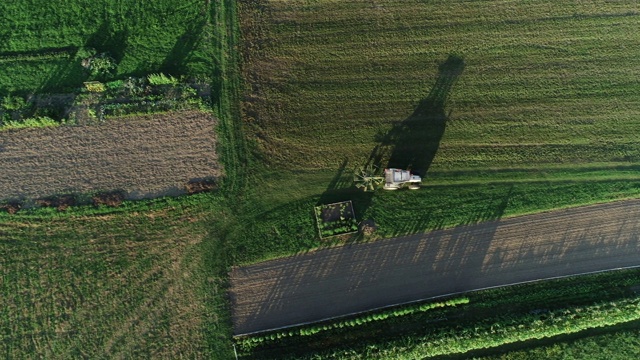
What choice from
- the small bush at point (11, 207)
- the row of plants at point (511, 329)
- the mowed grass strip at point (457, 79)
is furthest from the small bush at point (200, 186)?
the row of plants at point (511, 329)

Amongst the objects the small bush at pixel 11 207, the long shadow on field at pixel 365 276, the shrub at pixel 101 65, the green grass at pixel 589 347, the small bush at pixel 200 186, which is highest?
the shrub at pixel 101 65

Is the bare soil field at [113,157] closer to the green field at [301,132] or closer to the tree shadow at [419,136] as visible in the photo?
the green field at [301,132]

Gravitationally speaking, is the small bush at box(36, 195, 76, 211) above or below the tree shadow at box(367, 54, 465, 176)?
below

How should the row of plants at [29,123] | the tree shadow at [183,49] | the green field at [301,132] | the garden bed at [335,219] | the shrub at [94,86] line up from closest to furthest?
1. the green field at [301,132]
2. the garden bed at [335,219]
3. the row of plants at [29,123]
4. the shrub at [94,86]
5. the tree shadow at [183,49]

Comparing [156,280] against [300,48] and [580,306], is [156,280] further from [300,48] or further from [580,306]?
[580,306]

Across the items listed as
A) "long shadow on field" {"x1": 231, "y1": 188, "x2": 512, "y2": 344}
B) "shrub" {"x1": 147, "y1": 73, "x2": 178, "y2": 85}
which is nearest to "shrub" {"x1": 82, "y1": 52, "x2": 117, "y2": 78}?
"shrub" {"x1": 147, "y1": 73, "x2": 178, "y2": 85}

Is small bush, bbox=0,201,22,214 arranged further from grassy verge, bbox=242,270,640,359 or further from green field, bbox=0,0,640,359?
grassy verge, bbox=242,270,640,359

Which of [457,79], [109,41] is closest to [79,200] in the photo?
[109,41]
